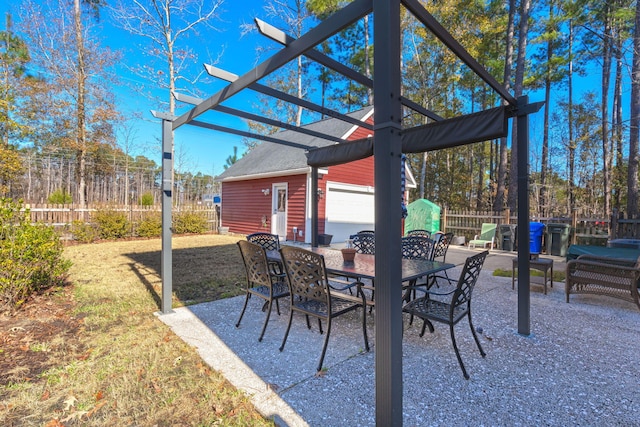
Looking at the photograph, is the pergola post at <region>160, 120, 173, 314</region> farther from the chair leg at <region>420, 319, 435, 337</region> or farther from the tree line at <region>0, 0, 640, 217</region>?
the tree line at <region>0, 0, 640, 217</region>

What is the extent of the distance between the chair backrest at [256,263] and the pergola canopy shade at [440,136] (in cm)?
204

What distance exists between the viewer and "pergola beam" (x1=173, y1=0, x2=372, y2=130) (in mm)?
1631

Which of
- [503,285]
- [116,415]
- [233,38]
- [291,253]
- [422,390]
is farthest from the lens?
[233,38]

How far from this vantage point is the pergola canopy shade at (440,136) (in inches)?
113

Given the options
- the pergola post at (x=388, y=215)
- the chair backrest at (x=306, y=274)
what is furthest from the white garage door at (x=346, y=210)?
the pergola post at (x=388, y=215)

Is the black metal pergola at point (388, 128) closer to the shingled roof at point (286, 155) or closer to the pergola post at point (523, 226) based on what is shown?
the pergola post at point (523, 226)

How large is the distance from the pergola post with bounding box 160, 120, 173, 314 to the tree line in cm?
1004

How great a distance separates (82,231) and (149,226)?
2043mm

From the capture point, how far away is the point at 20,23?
11898mm

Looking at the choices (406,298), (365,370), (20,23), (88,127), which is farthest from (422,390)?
(20,23)

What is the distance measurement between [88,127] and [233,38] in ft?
26.2

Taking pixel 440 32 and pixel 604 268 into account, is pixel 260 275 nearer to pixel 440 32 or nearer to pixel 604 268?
pixel 440 32

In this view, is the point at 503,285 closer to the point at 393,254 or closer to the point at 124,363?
the point at 393,254

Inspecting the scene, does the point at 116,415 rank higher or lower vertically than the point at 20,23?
lower
